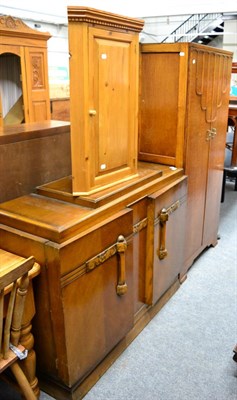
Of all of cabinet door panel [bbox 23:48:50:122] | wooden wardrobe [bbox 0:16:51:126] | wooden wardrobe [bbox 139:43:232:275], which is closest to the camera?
wooden wardrobe [bbox 139:43:232:275]

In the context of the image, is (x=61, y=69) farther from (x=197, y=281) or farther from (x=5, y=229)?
(x=5, y=229)

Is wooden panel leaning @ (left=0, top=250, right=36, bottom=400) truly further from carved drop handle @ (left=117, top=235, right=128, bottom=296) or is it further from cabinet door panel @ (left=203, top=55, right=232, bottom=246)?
cabinet door panel @ (left=203, top=55, right=232, bottom=246)

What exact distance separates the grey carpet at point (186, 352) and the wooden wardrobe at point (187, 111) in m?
0.29

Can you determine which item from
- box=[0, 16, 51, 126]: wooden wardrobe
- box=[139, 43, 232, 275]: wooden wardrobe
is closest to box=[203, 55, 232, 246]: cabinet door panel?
box=[139, 43, 232, 275]: wooden wardrobe

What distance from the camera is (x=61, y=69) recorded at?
382 inches

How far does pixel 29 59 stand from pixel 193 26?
7.67 meters

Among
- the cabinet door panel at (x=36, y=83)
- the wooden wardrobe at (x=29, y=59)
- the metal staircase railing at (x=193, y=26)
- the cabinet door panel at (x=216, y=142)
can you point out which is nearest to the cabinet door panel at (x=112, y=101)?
the cabinet door panel at (x=216, y=142)

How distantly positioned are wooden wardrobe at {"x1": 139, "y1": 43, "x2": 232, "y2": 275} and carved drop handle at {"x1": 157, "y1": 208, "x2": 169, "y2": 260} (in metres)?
0.40

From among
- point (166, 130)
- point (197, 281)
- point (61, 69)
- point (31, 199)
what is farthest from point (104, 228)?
point (61, 69)

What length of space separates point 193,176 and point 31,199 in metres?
1.18

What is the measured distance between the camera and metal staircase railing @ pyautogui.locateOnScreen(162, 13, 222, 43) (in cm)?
993

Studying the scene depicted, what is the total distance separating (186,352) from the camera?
199cm

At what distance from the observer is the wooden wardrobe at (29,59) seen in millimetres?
4066

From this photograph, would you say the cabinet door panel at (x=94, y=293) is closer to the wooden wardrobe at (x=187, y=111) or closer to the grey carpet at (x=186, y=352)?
the grey carpet at (x=186, y=352)
